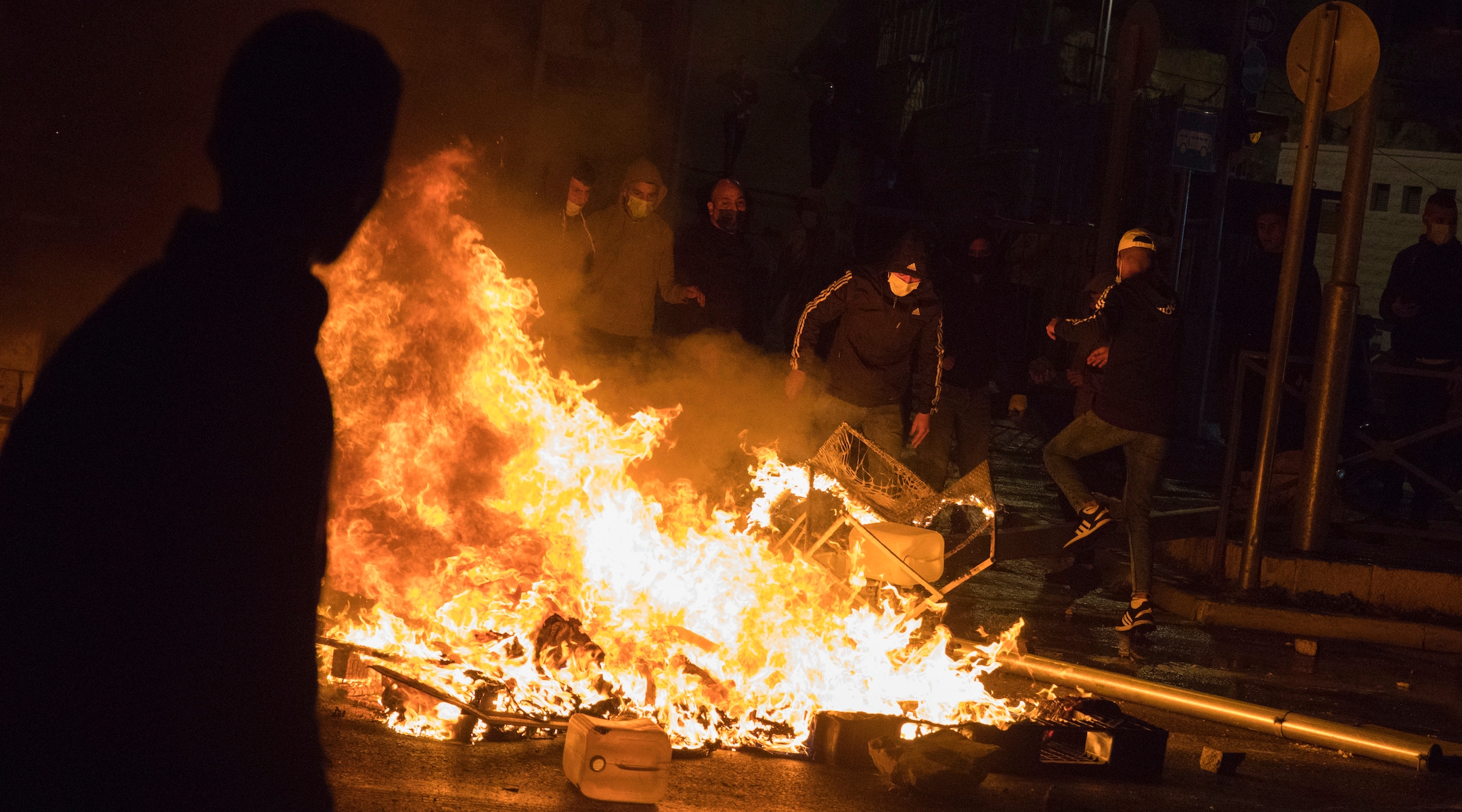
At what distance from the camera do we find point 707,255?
9180mm

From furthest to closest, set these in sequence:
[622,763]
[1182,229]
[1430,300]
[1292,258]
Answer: [1182,229] → [1430,300] → [1292,258] → [622,763]

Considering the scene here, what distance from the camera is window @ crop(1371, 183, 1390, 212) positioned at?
32.9 meters

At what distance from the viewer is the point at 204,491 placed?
4.76ft

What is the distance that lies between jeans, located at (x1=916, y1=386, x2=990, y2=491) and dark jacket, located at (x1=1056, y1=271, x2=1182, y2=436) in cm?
174

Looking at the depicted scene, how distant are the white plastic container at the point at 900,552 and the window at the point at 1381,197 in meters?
30.7

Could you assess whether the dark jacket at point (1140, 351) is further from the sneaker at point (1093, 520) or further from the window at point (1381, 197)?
the window at point (1381, 197)

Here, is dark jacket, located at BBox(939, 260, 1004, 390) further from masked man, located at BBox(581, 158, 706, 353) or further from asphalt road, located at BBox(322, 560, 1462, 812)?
asphalt road, located at BBox(322, 560, 1462, 812)

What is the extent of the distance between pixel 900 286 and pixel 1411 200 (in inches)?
1149

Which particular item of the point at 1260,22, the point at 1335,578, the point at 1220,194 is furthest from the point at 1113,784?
the point at 1260,22

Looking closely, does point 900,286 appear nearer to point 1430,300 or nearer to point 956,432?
point 956,432

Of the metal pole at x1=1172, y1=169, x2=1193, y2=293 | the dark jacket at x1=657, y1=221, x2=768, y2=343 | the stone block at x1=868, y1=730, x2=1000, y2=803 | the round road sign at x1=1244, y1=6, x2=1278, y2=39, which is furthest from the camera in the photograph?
the round road sign at x1=1244, y1=6, x2=1278, y2=39

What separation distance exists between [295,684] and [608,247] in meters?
7.33

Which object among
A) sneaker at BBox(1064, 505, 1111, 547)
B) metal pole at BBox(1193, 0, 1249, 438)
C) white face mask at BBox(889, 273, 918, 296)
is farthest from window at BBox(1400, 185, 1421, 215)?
sneaker at BBox(1064, 505, 1111, 547)

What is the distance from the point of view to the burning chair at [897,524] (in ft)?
20.6
